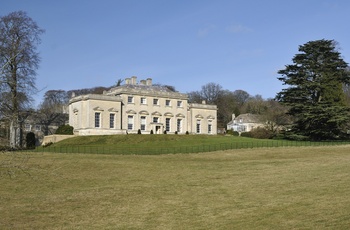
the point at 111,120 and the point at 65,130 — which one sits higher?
the point at 111,120

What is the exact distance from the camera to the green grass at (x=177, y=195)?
51.1ft

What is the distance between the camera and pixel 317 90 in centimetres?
5447

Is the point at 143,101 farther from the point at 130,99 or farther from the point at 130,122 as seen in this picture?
the point at 130,122

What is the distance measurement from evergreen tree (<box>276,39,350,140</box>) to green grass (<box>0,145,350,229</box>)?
2145 cm

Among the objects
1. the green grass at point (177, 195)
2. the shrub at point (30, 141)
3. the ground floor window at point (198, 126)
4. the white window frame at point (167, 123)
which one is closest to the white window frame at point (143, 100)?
the white window frame at point (167, 123)

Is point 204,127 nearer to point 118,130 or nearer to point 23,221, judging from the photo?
point 118,130

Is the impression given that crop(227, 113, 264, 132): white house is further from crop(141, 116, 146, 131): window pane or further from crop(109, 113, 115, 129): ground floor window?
crop(109, 113, 115, 129): ground floor window

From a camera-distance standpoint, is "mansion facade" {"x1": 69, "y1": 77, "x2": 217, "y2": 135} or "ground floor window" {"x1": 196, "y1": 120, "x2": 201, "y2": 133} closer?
"mansion facade" {"x1": 69, "y1": 77, "x2": 217, "y2": 135}

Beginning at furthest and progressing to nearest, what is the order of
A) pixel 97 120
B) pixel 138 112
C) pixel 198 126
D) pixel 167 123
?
pixel 198 126, pixel 167 123, pixel 138 112, pixel 97 120

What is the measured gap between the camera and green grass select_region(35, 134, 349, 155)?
138ft

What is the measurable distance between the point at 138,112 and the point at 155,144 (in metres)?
14.4

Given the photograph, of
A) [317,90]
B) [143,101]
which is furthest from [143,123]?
[317,90]

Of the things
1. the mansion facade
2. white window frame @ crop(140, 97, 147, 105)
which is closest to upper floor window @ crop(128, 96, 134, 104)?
the mansion facade

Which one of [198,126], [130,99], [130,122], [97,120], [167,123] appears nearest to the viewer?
[97,120]
